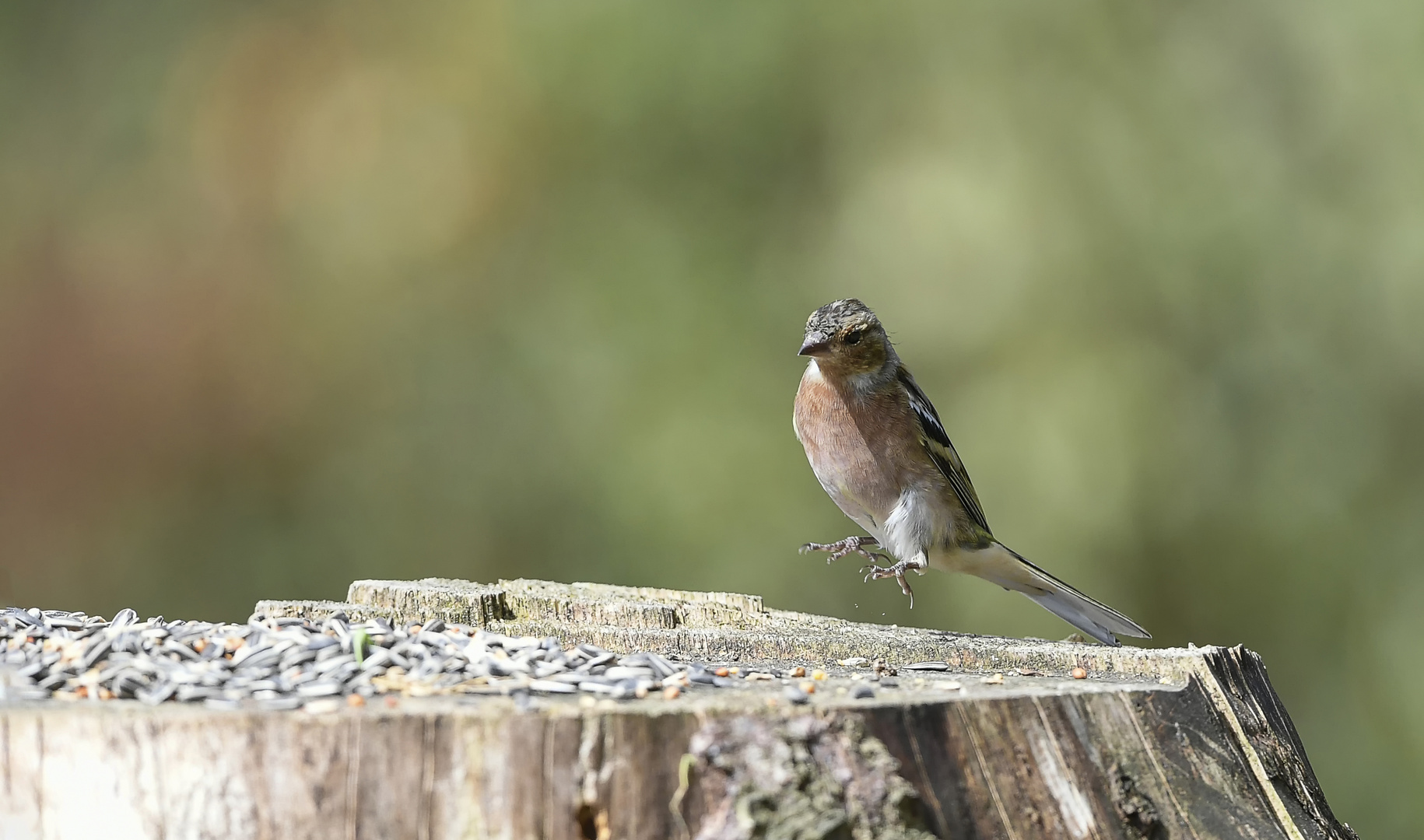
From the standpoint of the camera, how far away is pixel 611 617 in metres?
4.30

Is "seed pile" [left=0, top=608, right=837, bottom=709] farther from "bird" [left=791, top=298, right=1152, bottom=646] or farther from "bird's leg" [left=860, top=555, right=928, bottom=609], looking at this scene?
"bird" [left=791, top=298, right=1152, bottom=646]

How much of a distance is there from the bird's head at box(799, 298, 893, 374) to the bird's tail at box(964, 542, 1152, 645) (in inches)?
35.1

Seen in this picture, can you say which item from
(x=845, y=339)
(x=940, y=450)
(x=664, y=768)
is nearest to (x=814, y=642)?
(x=664, y=768)

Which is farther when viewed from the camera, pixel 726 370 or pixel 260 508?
pixel 260 508

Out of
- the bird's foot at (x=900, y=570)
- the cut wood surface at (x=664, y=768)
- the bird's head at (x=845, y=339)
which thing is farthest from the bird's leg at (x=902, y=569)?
the cut wood surface at (x=664, y=768)

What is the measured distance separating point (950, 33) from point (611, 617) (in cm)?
564

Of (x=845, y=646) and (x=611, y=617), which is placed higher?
(x=611, y=617)

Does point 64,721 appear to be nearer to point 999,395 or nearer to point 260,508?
point 999,395

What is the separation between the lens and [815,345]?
4.71 m

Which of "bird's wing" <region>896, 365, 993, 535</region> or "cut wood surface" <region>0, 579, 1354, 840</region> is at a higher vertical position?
"bird's wing" <region>896, 365, 993, 535</region>

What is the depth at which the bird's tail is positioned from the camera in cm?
471

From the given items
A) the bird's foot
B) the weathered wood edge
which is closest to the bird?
the bird's foot

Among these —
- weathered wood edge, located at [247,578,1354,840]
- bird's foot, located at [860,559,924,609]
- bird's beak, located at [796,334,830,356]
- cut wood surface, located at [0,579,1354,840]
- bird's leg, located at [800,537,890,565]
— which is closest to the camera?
cut wood surface, located at [0,579,1354,840]

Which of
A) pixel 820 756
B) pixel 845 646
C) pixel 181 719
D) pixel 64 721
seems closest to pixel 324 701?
pixel 181 719
